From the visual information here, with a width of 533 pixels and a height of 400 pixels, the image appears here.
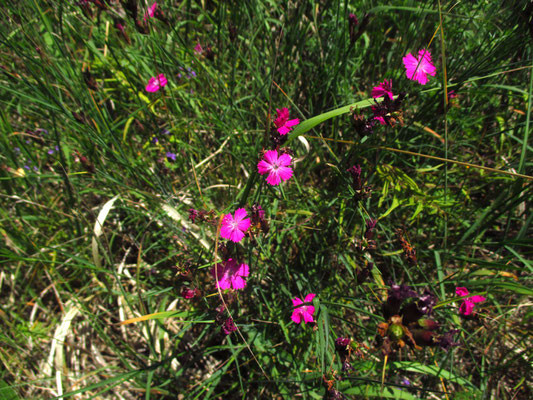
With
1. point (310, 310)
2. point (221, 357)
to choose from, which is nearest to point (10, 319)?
point (221, 357)

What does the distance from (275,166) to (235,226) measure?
1.00ft

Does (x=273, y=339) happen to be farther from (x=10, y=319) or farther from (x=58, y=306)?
(x=10, y=319)

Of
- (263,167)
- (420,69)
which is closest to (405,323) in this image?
(263,167)

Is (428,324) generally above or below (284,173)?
below

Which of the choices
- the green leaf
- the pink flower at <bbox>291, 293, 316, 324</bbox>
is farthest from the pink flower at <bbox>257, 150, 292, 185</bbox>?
the green leaf

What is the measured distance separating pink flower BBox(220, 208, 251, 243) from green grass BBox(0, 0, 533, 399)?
15 centimetres

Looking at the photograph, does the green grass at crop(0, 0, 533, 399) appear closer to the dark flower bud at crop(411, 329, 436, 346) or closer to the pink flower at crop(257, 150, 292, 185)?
the pink flower at crop(257, 150, 292, 185)

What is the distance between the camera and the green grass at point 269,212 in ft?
5.36

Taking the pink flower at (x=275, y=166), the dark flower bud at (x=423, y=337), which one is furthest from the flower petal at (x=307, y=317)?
the pink flower at (x=275, y=166)

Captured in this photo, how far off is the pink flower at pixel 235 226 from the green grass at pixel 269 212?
145 millimetres

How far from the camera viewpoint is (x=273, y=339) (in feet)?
5.84

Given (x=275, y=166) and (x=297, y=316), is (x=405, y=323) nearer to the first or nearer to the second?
(x=297, y=316)

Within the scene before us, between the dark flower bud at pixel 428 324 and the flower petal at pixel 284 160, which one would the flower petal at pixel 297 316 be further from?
the flower petal at pixel 284 160

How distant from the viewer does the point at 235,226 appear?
1.41 m
